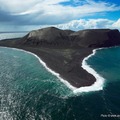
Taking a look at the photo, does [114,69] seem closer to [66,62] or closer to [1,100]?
[66,62]

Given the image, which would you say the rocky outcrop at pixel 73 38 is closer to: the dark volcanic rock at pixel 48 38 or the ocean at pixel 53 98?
the dark volcanic rock at pixel 48 38

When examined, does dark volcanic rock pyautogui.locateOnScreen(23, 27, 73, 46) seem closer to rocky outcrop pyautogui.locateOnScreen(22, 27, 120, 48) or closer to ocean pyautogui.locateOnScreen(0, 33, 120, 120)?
rocky outcrop pyautogui.locateOnScreen(22, 27, 120, 48)

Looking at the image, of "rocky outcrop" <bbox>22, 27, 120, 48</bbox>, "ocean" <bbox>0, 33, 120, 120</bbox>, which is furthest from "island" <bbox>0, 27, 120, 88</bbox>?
"ocean" <bbox>0, 33, 120, 120</bbox>

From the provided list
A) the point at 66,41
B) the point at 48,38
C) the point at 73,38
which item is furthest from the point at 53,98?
the point at 73,38

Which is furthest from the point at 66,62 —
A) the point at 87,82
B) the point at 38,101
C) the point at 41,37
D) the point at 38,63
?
the point at 41,37

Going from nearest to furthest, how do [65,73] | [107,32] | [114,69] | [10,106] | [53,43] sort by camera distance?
[10,106]
[65,73]
[114,69]
[53,43]
[107,32]

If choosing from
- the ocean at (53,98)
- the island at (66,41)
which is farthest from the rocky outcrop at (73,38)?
the ocean at (53,98)

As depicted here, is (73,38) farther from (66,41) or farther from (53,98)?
(53,98)

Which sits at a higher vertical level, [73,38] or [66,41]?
[73,38]
